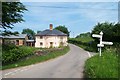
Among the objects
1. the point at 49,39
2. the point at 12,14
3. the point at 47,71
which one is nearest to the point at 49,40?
the point at 49,39

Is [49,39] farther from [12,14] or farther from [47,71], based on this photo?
[47,71]

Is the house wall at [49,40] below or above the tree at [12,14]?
below

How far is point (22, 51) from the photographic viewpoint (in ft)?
111

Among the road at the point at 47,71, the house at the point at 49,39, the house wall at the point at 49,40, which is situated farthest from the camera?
the house at the point at 49,39

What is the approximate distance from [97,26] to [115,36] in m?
17.3

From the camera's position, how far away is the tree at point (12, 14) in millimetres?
31219

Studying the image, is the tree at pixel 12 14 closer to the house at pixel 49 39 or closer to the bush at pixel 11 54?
the bush at pixel 11 54

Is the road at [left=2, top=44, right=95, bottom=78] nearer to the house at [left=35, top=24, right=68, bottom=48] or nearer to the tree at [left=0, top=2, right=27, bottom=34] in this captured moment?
the tree at [left=0, top=2, right=27, bottom=34]

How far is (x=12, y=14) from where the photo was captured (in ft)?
105

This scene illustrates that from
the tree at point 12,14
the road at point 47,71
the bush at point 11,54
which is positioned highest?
the tree at point 12,14

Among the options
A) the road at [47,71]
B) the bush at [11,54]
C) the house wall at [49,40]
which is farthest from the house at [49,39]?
the road at [47,71]

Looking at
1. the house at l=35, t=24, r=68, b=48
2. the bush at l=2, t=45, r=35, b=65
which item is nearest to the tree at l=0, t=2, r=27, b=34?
the bush at l=2, t=45, r=35, b=65

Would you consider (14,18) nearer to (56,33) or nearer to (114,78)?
(114,78)

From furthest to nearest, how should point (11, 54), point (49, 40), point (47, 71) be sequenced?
point (49, 40) → point (11, 54) → point (47, 71)
